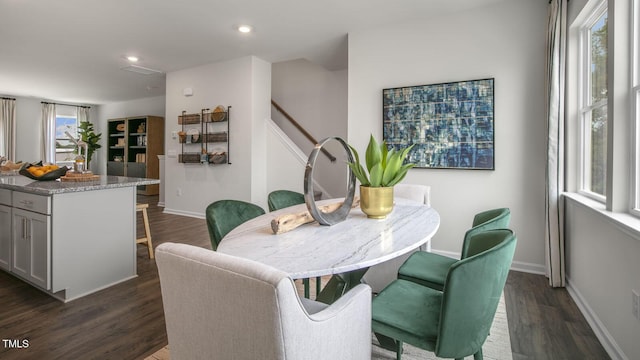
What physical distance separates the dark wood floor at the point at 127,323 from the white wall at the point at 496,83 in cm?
73

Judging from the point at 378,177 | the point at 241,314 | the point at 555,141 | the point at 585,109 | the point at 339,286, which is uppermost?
the point at 585,109

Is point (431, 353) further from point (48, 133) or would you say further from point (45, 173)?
point (48, 133)

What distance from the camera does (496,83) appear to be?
3.06m

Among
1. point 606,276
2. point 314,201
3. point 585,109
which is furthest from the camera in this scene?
point 585,109

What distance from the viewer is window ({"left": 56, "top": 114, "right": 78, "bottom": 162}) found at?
902 cm

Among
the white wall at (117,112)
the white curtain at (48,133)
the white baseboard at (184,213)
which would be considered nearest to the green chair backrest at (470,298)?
the white baseboard at (184,213)

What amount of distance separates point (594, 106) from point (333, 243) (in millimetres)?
2355

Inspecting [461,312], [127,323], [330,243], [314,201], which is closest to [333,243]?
[330,243]

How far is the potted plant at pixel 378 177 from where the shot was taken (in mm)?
1516

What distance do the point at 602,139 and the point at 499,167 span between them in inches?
35.7

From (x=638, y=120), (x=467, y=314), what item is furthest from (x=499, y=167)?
(x=467, y=314)

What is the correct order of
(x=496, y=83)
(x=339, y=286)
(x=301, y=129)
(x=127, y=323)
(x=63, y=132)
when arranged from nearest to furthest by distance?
(x=339, y=286), (x=127, y=323), (x=496, y=83), (x=301, y=129), (x=63, y=132)

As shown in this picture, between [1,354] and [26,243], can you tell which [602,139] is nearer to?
[1,354]

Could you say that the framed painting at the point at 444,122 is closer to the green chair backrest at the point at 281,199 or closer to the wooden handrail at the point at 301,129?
the green chair backrest at the point at 281,199
